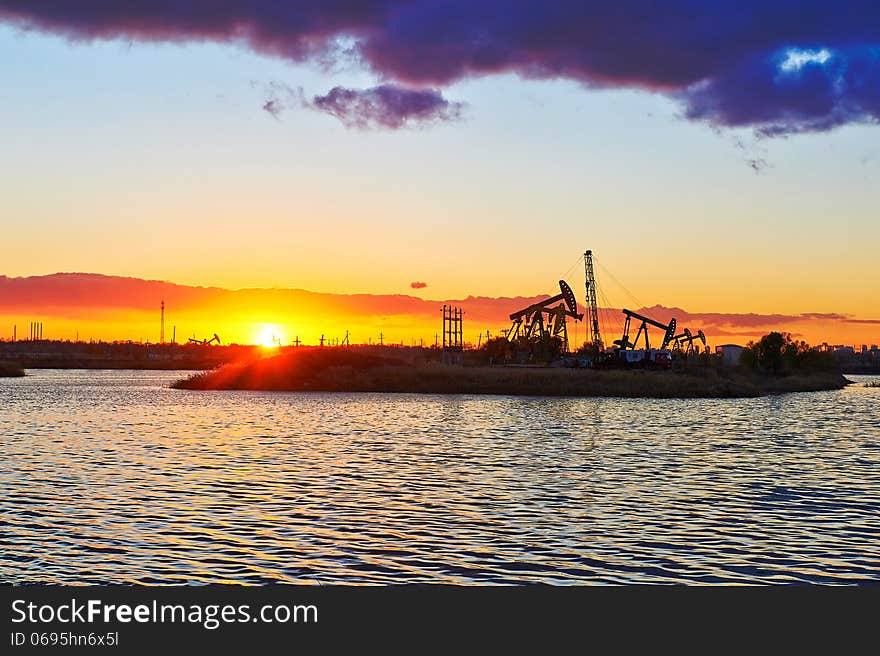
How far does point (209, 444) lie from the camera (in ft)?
180

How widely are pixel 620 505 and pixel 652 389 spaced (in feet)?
330

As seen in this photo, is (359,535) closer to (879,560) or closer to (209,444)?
(879,560)

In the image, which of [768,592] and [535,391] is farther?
[535,391]

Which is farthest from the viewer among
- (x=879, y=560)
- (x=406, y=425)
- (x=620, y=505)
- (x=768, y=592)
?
(x=406, y=425)

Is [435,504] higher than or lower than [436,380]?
lower

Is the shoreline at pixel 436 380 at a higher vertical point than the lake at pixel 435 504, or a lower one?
higher

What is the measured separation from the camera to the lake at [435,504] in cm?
2334

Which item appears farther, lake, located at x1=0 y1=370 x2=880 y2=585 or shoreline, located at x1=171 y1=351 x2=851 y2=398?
shoreline, located at x1=171 y1=351 x2=851 y2=398

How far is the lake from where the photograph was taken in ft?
76.6

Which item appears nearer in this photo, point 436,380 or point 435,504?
point 435,504

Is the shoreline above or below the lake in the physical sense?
above

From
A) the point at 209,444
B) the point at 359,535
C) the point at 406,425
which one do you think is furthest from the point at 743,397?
the point at 359,535

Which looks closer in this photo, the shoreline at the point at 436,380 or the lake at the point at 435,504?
→ the lake at the point at 435,504

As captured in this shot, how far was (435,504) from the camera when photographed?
108ft
